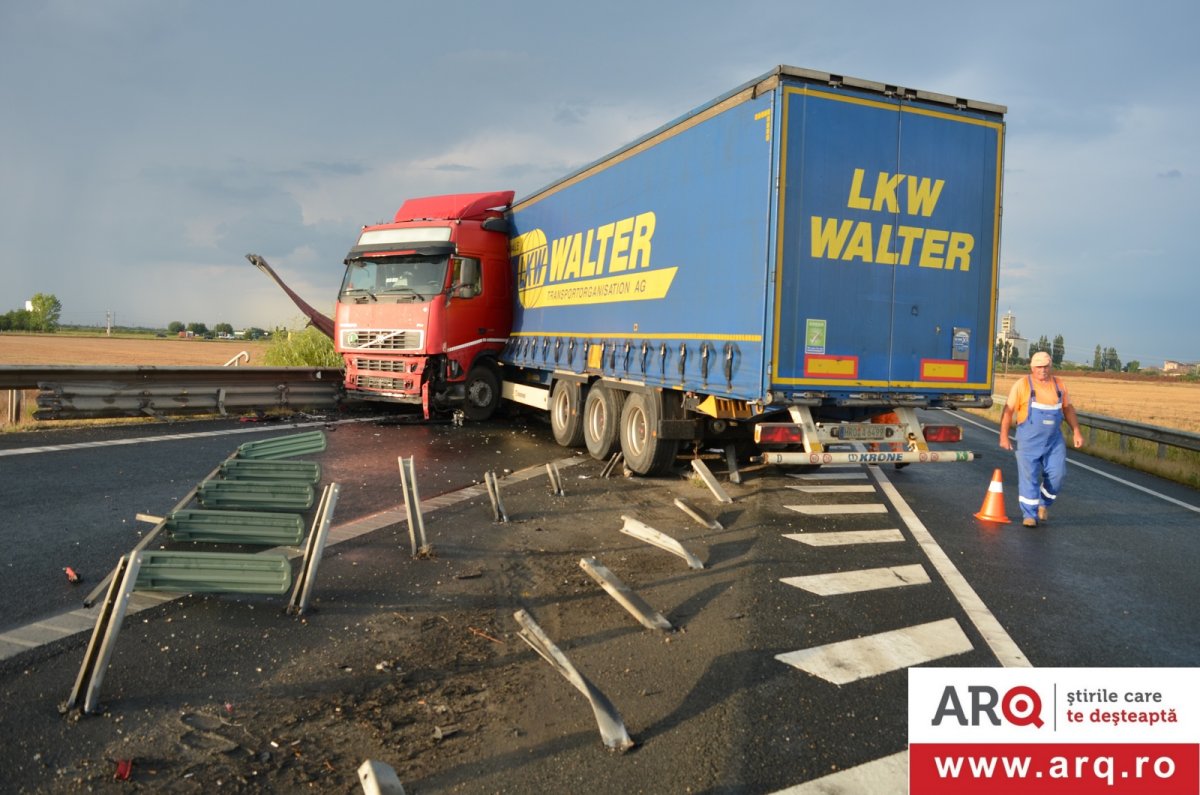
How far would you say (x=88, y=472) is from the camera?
9.32 meters

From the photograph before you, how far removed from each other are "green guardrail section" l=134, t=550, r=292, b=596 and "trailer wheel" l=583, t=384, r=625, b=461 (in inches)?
272

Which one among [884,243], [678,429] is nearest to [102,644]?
[678,429]

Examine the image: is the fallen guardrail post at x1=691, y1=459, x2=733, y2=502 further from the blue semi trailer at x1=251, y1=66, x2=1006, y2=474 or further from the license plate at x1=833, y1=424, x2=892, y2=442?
the license plate at x1=833, y1=424, x2=892, y2=442

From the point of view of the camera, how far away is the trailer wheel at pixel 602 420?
36.4 ft

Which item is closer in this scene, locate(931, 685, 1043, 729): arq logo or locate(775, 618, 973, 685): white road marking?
locate(931, 685, 1043, 729): arq logo

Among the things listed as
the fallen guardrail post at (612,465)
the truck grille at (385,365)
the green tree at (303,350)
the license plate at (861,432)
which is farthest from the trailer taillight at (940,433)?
the green tree at (303,350)

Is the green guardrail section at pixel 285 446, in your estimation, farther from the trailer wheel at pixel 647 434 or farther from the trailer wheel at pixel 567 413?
the trailer wheel at pixel 567 413

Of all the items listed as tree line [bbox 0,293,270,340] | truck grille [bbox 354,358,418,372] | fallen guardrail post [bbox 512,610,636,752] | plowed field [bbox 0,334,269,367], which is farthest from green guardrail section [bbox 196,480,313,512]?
tree line [bbox 0,293,270,340]

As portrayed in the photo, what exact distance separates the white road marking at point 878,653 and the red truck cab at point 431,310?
11.3m

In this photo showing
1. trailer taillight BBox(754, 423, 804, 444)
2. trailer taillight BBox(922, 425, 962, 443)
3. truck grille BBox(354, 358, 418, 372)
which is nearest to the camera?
trailer taillight BBox(754, 423, 804, 444)

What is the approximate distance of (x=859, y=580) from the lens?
19.7 ft

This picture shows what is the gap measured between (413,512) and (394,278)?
9832 millimetres

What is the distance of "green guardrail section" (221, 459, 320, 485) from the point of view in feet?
22.2

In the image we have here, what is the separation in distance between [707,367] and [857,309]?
1640mm
